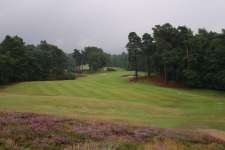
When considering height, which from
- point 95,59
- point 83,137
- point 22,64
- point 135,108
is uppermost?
point 95,59

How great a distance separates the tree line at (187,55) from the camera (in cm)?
5653

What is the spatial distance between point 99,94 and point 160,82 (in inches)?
963

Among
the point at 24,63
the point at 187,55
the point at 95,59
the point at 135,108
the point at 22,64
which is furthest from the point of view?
the point at 95,59

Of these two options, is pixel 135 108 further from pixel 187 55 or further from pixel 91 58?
pixel 91 58

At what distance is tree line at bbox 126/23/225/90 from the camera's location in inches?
2226

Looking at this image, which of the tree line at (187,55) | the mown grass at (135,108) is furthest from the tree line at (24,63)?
the tree line at (187,55)

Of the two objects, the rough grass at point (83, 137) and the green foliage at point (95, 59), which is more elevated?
the green foliage at point (95, 59)

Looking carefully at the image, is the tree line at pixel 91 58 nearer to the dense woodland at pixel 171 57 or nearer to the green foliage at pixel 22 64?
the green foliage at pixel 22 64

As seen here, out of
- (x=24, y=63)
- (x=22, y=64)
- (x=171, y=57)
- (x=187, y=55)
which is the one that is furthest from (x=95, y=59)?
(x=187, y=55)

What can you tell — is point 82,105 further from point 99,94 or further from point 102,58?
point 102,58

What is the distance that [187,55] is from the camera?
60062 mm

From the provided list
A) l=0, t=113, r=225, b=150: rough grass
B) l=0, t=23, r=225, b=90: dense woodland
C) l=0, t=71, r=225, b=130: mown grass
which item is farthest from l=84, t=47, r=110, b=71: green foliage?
l=0, t=113, r=225, b=150: rough grass

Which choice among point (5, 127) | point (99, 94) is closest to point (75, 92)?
point (99, 94)

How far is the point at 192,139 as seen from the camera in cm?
1513
